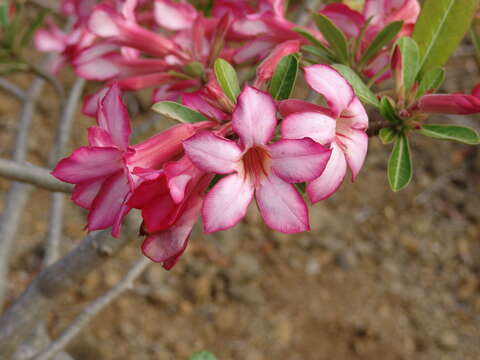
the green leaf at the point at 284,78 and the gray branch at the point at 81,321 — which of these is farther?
the gray branch at the point at 81,321

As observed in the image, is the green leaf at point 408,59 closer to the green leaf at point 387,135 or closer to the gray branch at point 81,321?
the green leaf at point 387,135

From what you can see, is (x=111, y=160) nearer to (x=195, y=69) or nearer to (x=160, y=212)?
(x=160, y=212)

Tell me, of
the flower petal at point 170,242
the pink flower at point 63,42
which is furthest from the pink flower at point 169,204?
the pink flower at point 63,42

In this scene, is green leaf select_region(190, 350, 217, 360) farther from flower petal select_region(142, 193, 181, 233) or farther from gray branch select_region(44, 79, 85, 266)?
gray branch select_region(44, 79, 85, 266)

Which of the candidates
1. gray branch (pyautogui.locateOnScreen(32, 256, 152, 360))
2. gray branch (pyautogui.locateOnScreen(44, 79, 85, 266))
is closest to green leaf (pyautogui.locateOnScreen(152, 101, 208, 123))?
gray branch (pyautogui.locateOnScreen(32, 256, 152, 360))

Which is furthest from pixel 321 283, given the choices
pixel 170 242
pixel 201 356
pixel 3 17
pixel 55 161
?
pixel 170 242

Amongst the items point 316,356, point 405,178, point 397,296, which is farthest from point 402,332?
point 405,178
